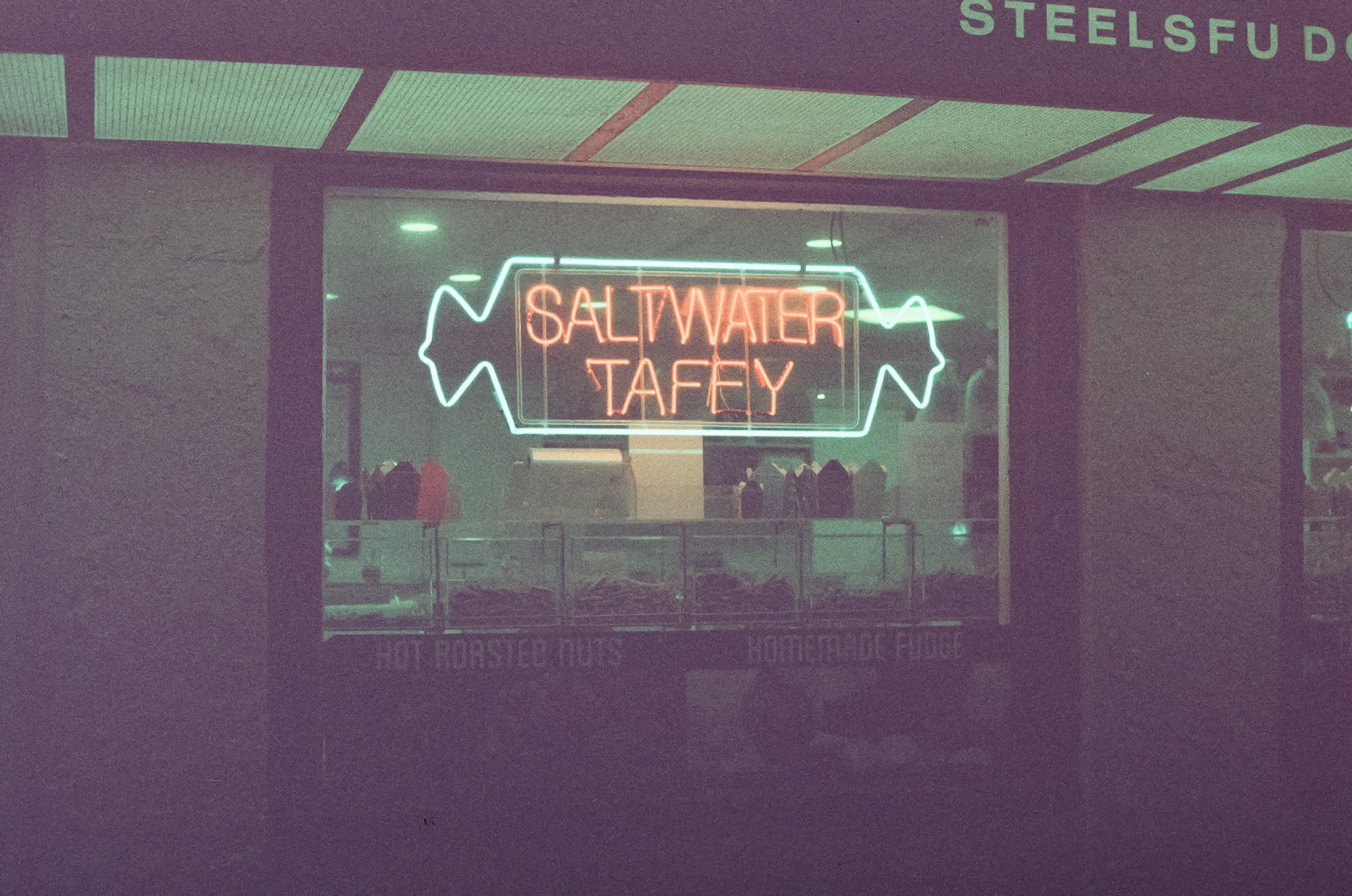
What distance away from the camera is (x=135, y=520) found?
4.87 m

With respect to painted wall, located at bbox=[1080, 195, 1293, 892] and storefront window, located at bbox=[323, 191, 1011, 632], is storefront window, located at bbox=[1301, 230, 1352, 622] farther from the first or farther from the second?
storefront window, located at bbox=[323, 191, 1011, 632]

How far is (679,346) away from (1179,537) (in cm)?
231

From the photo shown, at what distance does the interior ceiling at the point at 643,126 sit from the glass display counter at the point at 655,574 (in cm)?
153

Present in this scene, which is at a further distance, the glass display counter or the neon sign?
the neon sign

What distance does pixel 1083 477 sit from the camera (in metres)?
5.61

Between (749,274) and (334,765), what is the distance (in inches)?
105

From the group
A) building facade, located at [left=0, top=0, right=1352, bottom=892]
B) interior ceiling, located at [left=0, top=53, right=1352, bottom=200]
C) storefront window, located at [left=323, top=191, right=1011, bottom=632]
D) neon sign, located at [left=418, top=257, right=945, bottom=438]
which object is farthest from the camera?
neon sign, located at [left=418, top=257, right=945, bottom=438]

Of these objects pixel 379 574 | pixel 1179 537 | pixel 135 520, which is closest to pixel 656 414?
pixel 379 574

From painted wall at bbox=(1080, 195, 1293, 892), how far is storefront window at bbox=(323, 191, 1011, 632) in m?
0.49

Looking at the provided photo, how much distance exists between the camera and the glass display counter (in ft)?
17.4

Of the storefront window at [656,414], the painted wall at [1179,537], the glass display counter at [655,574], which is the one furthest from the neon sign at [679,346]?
the painted wall at [1179,537]

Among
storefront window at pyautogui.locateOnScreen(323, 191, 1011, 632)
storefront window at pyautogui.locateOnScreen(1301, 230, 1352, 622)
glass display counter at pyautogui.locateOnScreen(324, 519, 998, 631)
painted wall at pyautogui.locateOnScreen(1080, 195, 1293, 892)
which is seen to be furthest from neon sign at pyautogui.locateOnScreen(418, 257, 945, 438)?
storefront window at pyautogui.locateOnScreen(1301, 230, 1352, 622)

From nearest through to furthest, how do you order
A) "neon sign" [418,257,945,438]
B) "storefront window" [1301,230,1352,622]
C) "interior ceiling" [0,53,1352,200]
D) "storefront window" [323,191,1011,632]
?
"interior ceiling" [0,53,1352,200]
"storefront window" [323,191,1011,632]
"neon sign" [418,257,945,438]
"storefront window" [1301,230,1352,622]

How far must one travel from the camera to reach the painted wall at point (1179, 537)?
5.57 m
